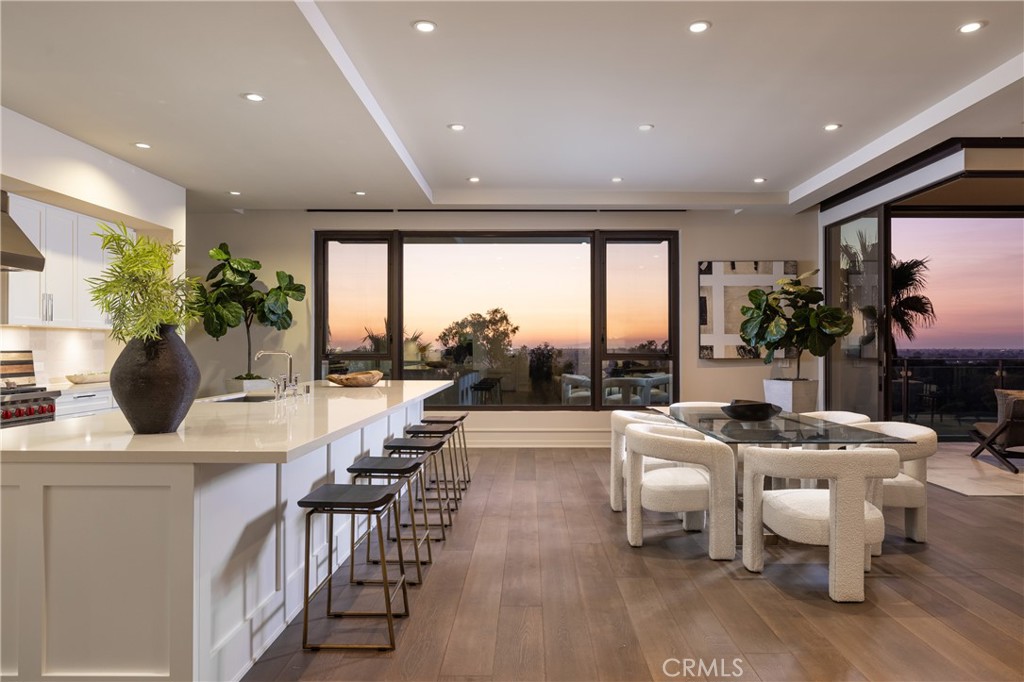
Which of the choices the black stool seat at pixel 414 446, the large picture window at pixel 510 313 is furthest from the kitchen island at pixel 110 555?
the large picture window at pixel 510 313

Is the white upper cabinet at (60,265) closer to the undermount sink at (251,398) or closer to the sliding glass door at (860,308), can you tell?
the undermount sink at (251,398)

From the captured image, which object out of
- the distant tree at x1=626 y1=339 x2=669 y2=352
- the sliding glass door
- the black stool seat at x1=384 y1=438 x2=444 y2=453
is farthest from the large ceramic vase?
the sliding glass door

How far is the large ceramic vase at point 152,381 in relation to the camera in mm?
2182

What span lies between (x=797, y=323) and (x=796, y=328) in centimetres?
5

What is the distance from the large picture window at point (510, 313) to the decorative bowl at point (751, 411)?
2829mm

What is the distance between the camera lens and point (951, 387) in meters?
Result: 8.07

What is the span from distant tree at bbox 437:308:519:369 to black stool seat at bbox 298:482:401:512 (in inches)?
195

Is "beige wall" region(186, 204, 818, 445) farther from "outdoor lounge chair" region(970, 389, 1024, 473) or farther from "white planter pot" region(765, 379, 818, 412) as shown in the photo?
"outdoor lounge chair" region(970, 389, 1024, 473)

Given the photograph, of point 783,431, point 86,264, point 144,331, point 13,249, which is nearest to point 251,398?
point 13,249

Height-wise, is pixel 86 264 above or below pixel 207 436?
above

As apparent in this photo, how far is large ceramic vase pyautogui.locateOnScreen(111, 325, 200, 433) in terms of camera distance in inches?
85.9

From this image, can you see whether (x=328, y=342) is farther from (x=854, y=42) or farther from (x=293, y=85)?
(x=854, y=42)

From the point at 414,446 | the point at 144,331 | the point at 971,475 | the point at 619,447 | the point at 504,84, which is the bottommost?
the point at 971,475

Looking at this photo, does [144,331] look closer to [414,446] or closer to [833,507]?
[414,446]
